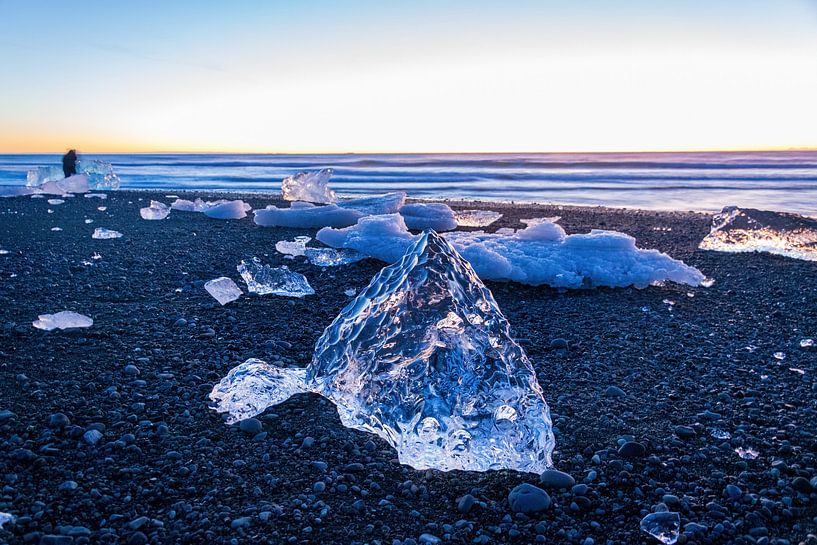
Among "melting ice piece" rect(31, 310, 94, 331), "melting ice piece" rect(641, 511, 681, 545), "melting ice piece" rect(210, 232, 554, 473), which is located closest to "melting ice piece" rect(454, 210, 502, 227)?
"melting ice piece" rect(31, 310, 94, 331)

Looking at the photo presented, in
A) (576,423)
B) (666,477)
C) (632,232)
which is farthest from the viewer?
(632,232)

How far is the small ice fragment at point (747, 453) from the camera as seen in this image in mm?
2160

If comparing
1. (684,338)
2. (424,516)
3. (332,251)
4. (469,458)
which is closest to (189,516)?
(424,516)

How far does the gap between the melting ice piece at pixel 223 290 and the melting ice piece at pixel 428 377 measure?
1492 mm

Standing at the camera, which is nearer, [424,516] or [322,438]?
[424,516]

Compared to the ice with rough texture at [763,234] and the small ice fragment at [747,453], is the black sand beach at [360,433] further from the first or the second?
Answer: the ice with rough texture at [763,234]

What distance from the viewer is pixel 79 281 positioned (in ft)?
14.5

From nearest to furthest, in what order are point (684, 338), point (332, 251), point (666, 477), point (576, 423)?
point (666, 477), point (576, 423), point (684, 338), point (332, 251)

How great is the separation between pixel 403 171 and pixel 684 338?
849 inches

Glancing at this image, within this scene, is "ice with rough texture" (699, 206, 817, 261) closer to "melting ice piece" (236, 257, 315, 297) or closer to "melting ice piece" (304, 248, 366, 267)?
"melting ice piece" (304, 248, 366, 267)

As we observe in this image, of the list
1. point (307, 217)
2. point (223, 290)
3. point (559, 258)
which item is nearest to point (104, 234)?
point (307, 217)

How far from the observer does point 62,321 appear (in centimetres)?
329

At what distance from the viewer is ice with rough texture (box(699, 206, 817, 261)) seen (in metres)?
5.62

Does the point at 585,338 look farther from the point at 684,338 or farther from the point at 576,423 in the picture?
the point at 576,423
